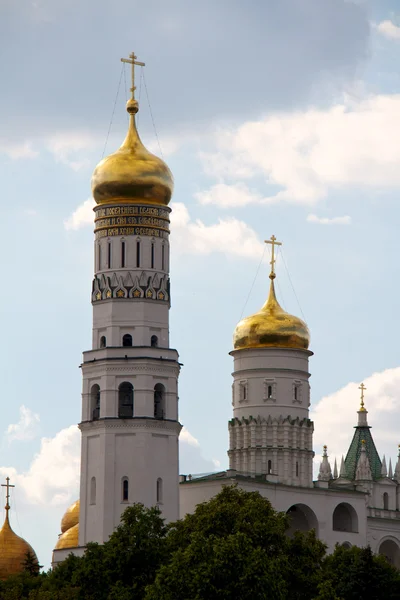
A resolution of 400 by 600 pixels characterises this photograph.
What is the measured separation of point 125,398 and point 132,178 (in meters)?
8.46

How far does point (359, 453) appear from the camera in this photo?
9175cm

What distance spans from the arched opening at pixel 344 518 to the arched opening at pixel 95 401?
1507 cm

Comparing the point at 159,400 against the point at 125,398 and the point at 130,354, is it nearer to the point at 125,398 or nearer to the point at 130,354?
the point at 125,398

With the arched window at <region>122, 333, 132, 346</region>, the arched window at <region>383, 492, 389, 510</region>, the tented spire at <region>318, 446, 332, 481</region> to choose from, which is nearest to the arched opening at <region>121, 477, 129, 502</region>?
the arched window at <region>122, 333, 132, 346</region>

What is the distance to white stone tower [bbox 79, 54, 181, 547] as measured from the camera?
7575cm

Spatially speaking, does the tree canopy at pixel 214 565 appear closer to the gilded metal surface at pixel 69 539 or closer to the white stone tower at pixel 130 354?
the white stone tower at pixel 130 354

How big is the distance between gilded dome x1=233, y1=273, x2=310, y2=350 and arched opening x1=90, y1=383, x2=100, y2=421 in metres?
13.2

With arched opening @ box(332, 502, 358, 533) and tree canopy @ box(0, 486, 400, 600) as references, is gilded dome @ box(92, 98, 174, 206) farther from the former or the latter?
arched opening @ box(332, 502, 358, 533)

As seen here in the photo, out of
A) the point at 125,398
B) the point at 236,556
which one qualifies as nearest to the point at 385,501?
the point at 125,398

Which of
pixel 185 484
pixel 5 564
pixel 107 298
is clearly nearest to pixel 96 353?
pixel 107 298

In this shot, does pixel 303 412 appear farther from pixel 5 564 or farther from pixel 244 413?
pixel 5 564

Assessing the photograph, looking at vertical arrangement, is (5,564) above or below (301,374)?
below

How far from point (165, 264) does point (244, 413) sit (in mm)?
13096

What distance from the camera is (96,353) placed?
254 feet
